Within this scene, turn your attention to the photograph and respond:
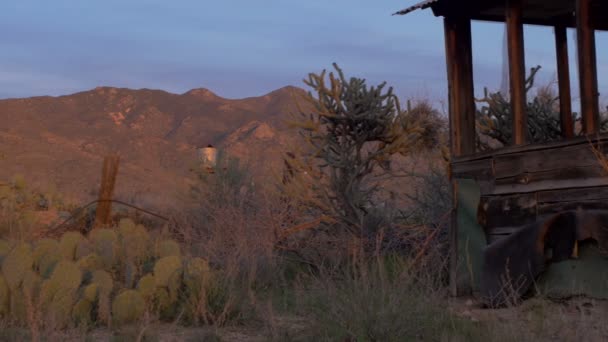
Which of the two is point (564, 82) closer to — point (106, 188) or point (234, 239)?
point (234, 239)

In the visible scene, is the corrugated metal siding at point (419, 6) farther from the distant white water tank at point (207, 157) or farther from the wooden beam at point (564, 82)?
the distant white water tank at point (207, 157)

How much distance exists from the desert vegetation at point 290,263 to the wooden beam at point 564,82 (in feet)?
6.62

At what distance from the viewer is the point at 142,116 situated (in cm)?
5672

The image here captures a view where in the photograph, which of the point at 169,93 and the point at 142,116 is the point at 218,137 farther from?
the point at 169,93

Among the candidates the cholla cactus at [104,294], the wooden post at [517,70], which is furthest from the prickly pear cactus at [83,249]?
the wooden post at [517,70]

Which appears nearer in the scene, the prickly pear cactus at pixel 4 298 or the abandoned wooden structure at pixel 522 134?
the prickly pear cactus at pixel 4 298

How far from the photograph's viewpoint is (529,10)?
8.81 m

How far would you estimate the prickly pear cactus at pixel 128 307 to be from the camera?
669 cm

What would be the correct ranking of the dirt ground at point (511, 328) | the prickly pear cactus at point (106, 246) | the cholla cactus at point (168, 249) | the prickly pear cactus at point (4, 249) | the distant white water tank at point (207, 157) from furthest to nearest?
the distant white water tank at point (207, 157)
the prickly pear cactus at point (106, 246)
the cholla cactus at point (168, 249)
the prickly pear cactus at point (4, 249)
the dirt ground at point (511, 328)

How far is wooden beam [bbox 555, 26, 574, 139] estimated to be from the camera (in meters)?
8.59

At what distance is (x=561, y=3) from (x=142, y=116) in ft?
165

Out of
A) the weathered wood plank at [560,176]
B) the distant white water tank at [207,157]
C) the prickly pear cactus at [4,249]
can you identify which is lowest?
the prickly pear cactus at [4,249]

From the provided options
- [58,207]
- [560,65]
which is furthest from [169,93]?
[560,65]

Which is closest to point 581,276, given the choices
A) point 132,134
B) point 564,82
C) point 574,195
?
point 574,195
